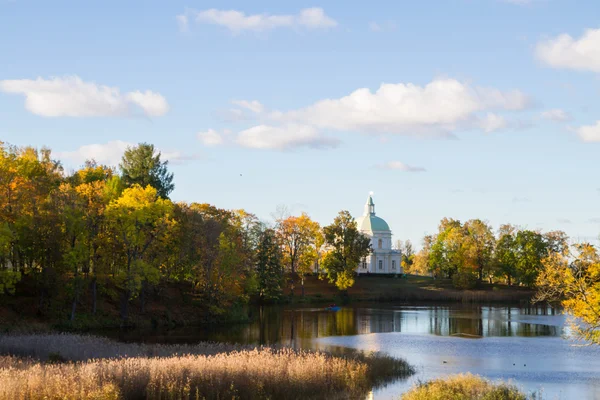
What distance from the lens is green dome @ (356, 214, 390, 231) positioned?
510ft

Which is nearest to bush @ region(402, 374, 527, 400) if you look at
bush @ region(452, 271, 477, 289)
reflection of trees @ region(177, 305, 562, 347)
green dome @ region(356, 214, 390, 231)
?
reflection of trees @ region(177, 305, 562, 347)

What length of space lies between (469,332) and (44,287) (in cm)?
3651

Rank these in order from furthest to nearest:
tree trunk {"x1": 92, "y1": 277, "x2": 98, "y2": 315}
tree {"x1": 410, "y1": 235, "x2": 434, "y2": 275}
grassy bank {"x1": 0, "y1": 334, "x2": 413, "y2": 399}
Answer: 1. tree {"x1": 410, "y1": 235, "x2": 434, "y2": 275}
2. tree trunk {"x1": 92, "y1": 277, "x2": 98, "y2": 315}
3. grassy bank {"x1": 0, "y1": 334, "x2": 413, "y2": 399}

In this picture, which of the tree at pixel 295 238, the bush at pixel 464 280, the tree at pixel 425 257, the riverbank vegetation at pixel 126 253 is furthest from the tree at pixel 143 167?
the tree at pixel 425 257

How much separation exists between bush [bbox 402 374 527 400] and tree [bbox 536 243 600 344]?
449cm

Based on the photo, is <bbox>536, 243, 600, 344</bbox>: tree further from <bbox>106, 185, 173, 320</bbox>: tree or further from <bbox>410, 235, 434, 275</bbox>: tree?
<bbox>410, 235, 434, 275</bbox>: tree

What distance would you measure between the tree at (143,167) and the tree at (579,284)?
6847cm

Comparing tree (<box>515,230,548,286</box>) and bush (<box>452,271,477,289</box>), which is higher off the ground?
tree (<box>515,230,548,286</box>)

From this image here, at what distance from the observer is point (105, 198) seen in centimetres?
6169

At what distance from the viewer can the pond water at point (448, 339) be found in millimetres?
35688

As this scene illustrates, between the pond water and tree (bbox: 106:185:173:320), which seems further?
tree (bbox: 106:185:173:320)

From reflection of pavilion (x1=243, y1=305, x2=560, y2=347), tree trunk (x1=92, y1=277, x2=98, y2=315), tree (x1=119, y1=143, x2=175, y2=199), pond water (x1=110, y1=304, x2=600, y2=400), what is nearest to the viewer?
pond water (x1=110, y1=304, x2=600, y2=400)

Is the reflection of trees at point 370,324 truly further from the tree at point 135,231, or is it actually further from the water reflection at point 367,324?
the tree at point 135,231

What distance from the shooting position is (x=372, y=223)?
6137 inches
